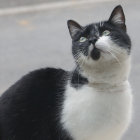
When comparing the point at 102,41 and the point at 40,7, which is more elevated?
the point at 102,41

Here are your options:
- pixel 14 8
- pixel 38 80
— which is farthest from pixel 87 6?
pixel 38 80

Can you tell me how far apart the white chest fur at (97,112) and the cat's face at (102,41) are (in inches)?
6.8

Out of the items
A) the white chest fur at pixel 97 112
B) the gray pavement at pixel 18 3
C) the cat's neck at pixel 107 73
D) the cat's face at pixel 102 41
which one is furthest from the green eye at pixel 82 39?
the gray pavement at pixel 18 3

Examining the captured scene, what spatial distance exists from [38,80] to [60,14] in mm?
3542

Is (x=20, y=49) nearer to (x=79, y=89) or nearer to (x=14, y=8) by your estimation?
(x=14, y=8)

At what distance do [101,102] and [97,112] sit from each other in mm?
57

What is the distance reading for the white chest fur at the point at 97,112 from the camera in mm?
2338

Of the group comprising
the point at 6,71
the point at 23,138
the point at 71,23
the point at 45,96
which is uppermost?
the point at 71,23

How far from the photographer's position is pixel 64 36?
17.3ft

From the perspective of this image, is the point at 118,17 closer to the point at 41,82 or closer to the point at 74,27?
the point at 74,27

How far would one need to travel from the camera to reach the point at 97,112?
234 centimetres

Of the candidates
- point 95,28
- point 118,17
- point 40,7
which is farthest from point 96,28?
point 40,7

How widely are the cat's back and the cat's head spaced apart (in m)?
0.26

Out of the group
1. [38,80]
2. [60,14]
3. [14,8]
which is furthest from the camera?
[14,8]
